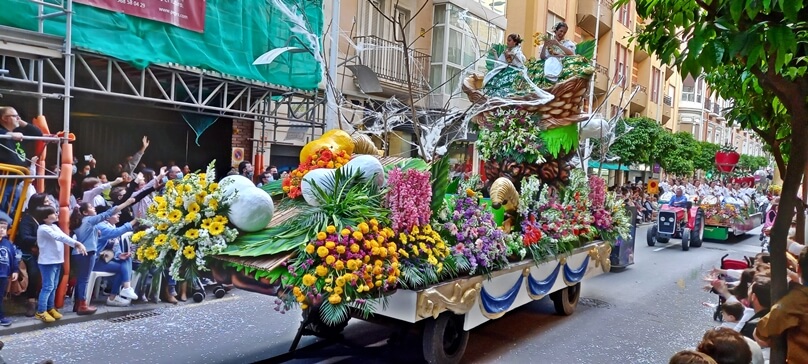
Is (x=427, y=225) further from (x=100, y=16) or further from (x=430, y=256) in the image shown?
(x=100, y=16)

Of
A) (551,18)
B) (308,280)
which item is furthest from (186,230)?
(551,18)

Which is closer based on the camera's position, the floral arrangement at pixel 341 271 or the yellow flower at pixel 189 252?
the floral arrangement at pixel 341 271

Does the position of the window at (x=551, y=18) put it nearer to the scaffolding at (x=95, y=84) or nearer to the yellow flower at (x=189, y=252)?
the scaffolding at (x=95, y=84)

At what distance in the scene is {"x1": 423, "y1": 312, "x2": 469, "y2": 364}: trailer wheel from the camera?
555 cm

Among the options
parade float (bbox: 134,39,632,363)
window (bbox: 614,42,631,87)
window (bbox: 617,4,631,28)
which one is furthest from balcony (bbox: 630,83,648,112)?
parade float (bbox: 134,39,632,363)

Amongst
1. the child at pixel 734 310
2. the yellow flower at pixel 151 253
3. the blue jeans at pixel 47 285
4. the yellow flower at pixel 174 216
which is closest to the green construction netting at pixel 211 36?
the blue jeans at pixel 47 285

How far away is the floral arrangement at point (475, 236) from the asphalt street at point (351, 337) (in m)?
1.18

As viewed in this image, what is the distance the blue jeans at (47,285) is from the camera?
23.2ft

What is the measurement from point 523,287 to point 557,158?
210 centimetres

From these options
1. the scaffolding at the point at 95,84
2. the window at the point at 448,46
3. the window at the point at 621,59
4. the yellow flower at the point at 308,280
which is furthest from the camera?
the window at the point at 621,59

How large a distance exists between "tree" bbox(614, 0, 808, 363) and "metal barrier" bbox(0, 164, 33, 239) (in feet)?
23.2

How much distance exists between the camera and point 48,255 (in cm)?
711

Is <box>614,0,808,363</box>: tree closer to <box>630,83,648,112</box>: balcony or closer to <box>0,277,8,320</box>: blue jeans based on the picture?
<box>0,277,8,320</box>: blue jeans

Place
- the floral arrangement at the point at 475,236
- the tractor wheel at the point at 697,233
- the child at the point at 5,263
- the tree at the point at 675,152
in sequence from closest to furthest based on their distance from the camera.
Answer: the floral arrangement at the point at 475,236 → the child at the point at 5,263 → the tractor wheel at the point at 697,233 → the tree at the point at 675,152
